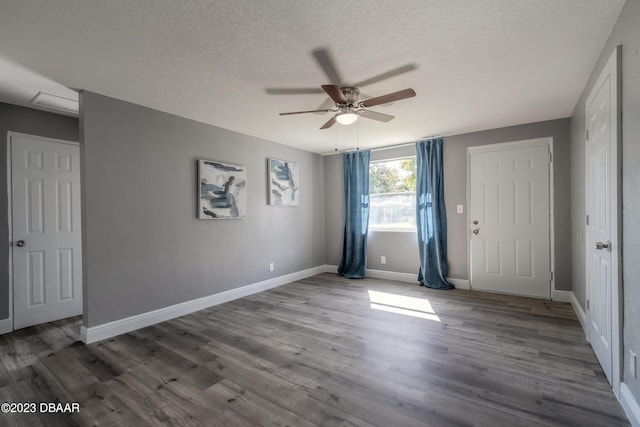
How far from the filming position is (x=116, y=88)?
2.81 metres

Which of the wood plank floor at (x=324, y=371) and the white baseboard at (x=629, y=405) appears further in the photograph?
the wood plank floor at (x=324, y=371)

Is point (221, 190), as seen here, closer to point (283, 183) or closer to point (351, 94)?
point (283, 183)

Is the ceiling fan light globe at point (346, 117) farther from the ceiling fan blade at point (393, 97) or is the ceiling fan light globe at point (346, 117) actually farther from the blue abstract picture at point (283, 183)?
the blue abstract picture at point (283, 183)

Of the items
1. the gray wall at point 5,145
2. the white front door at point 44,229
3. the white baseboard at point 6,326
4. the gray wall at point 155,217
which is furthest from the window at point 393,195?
the white baseboard at point 6,326

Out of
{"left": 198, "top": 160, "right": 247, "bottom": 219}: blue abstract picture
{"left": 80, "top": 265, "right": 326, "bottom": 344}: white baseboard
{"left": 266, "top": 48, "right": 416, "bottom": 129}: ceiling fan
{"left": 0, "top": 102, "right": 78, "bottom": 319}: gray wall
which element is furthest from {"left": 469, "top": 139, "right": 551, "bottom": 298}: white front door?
{"left": 0, "top": 102, "right": 78, "bottom": 319}: gray wall

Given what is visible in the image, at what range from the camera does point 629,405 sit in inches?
66.2

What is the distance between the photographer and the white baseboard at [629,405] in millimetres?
1578

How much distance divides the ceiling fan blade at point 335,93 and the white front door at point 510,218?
2.86m

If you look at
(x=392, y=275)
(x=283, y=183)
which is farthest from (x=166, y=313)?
(x=392, y=275)

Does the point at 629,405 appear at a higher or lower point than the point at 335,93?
lower

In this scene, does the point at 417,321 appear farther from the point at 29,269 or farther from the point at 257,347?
the point at 29,269

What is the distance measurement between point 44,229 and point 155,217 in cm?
132

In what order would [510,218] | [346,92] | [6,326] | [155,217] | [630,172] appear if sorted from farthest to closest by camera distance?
[510,218] → [155,217] → [6,326] → [346,92] → [630,172]

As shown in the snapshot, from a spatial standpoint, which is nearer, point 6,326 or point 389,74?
point 389,74
